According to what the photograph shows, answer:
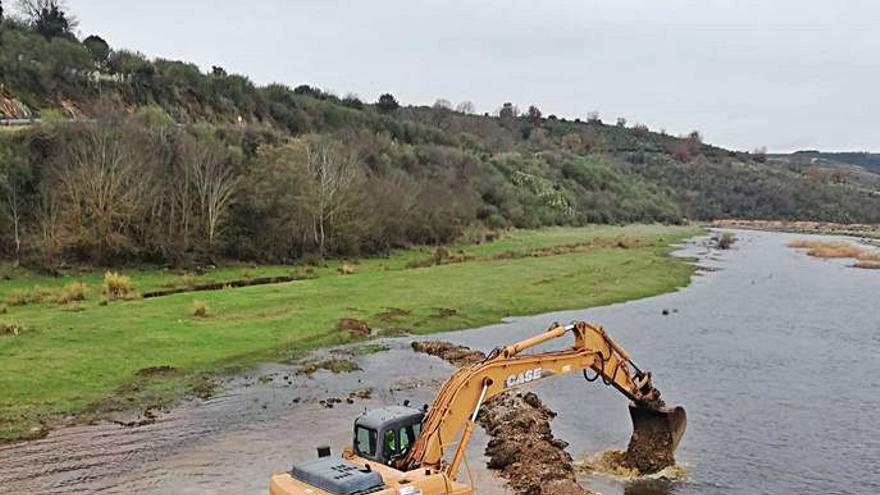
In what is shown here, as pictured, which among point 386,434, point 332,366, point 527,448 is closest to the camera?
point 386,434

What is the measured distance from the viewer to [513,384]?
16.5m

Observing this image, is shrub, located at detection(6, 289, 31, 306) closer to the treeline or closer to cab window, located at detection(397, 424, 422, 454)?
the treeline

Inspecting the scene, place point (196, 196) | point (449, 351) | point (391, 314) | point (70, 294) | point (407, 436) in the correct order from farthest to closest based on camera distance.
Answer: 1. point (196, 196)
2. point (391, 314)
3. point (70, 294)
4. point (449, 351)
5. point (407, 436)

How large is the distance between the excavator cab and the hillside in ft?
129

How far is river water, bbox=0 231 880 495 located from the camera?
760 inches

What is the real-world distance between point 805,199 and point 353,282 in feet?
502

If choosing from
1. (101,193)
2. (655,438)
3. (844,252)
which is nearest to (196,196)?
(101,193)

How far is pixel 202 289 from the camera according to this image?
4725 centimetres

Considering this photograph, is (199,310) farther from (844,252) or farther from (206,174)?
(844,252)

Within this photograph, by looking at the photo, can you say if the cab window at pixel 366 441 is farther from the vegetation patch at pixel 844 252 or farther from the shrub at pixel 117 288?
the vegetation patch at pixel 844 252

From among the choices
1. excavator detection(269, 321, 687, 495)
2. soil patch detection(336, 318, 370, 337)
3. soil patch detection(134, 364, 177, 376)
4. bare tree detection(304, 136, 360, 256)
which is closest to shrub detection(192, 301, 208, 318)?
soil patch detection(336, 318, 370, 337)

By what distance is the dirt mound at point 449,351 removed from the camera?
31.7 metres

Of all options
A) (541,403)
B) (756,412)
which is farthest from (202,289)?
(756,412)

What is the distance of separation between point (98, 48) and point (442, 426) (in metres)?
88.0
